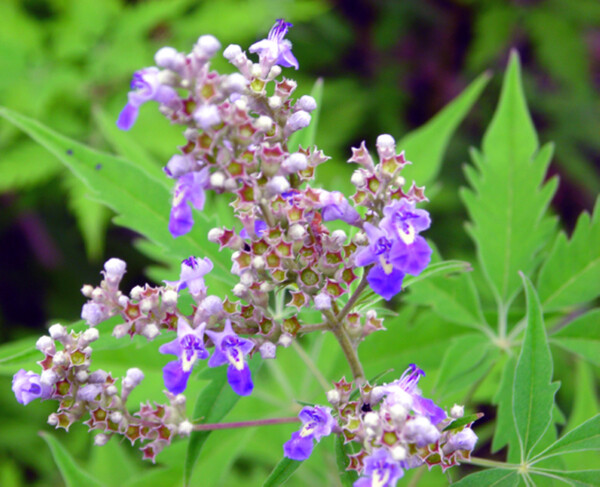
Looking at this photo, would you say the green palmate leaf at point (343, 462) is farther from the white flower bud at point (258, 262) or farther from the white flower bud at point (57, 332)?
the white flower bud at point (57, 332)

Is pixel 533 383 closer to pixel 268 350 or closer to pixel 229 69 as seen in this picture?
pixel 268 350

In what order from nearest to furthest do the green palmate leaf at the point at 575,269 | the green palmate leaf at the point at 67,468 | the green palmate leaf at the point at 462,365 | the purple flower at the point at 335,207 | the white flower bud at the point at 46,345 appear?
the purple flower at the point at 335,207
the white flower bud at the point at 46,345
the green palmate leaf at the point at 67,468
the green palmate leaf at the point at 462,365
the green palmate leaf at the point at 575,269

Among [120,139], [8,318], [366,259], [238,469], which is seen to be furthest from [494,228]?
[8,318]

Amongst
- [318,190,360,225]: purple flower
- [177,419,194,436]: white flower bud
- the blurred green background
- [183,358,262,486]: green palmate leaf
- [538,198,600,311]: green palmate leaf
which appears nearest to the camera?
[318,190,360,225]: purple flower

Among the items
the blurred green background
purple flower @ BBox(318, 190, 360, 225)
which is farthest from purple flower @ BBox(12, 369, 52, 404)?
the blurred green background

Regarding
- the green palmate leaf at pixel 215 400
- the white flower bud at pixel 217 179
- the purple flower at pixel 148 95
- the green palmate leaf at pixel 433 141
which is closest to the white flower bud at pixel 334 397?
the green palmate leaf at pixel 215 400

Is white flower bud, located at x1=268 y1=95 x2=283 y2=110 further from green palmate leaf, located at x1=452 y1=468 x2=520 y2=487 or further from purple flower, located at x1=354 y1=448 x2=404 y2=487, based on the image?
green palmate leaf, located at x1=452 y1=468 x2=520 y2=487

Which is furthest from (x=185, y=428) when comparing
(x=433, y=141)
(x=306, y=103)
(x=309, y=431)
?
A: (x=433, y=141)
